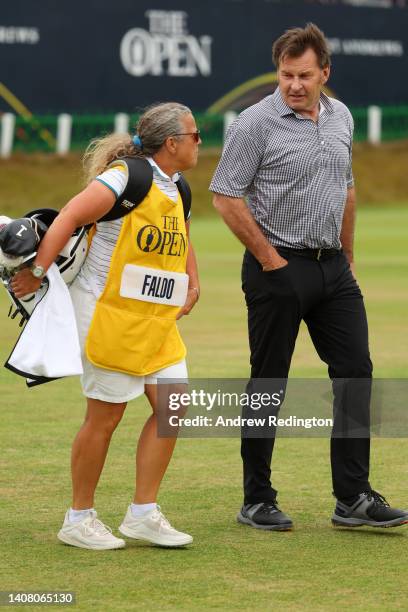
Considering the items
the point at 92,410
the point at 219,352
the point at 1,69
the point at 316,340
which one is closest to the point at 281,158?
the point at 316,340

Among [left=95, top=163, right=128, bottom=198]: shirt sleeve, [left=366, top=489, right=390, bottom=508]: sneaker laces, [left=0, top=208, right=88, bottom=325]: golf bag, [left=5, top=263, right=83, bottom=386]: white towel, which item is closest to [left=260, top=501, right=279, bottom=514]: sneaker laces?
[left=366, top=489, right=390, bottom=508]: sneaker laces

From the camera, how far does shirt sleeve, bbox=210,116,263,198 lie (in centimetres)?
654

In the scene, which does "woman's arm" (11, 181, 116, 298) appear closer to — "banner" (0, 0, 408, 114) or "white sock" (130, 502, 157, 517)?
"white sock" (130, 502, 157, 517)

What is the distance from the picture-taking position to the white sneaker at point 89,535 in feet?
20.0

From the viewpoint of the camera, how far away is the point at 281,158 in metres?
6.55

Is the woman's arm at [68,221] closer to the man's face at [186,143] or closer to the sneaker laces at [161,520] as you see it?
the man's face at [186,143]

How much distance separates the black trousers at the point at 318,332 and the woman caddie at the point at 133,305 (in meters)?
0.55

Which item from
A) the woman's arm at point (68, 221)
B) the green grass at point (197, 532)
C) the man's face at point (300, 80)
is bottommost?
the green grass at point (197, 532)

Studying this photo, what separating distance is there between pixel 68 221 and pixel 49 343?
489 millimetres

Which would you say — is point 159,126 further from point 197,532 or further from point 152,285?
point 197,532

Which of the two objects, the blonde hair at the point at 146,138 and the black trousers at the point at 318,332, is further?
the black trousers at the point at 318,332

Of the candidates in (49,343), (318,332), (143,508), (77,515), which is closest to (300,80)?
(318,332)

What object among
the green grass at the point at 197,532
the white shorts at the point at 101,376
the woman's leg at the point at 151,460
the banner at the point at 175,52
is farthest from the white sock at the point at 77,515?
the banner at the point at 175,52

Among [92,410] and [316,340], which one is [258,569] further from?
[316,340]
